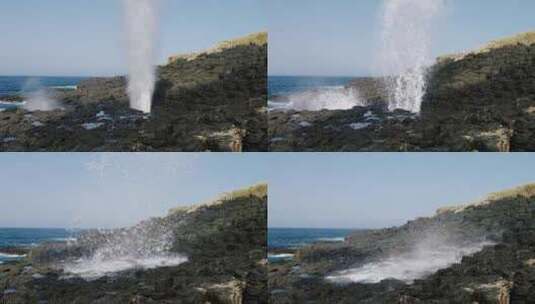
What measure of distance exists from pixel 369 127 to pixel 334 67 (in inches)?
32.4

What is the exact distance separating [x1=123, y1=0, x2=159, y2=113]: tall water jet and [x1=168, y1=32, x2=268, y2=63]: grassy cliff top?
31cm

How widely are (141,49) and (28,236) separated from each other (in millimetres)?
2566

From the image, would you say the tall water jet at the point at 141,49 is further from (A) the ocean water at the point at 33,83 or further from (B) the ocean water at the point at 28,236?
(B) the ocean water at the point at 28,236

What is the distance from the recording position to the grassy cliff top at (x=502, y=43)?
1054cm

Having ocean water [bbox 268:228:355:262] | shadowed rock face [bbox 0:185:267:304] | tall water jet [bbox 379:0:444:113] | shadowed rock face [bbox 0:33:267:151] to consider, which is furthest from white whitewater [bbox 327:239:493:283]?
shadowed rock face [bbox 0:33:267:151]

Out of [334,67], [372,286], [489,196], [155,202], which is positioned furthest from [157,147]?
[489,196]

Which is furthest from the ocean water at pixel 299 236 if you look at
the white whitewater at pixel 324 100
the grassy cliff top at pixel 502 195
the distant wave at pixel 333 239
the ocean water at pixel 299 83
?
the ocean water at pixel 299 83

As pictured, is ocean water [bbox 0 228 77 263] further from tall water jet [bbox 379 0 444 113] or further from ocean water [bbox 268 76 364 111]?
tall water jet [bbox 379 0 444 113]

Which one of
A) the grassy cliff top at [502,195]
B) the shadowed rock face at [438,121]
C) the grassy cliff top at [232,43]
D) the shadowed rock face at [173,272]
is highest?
the grassy cliff top at [232,43]

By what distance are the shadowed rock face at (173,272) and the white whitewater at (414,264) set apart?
1.03 meters

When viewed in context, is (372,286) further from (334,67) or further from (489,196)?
(334,67)

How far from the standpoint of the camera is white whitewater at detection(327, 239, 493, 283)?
10461mm

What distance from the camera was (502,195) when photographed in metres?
10.5

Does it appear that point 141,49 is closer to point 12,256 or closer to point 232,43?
point 232,43
